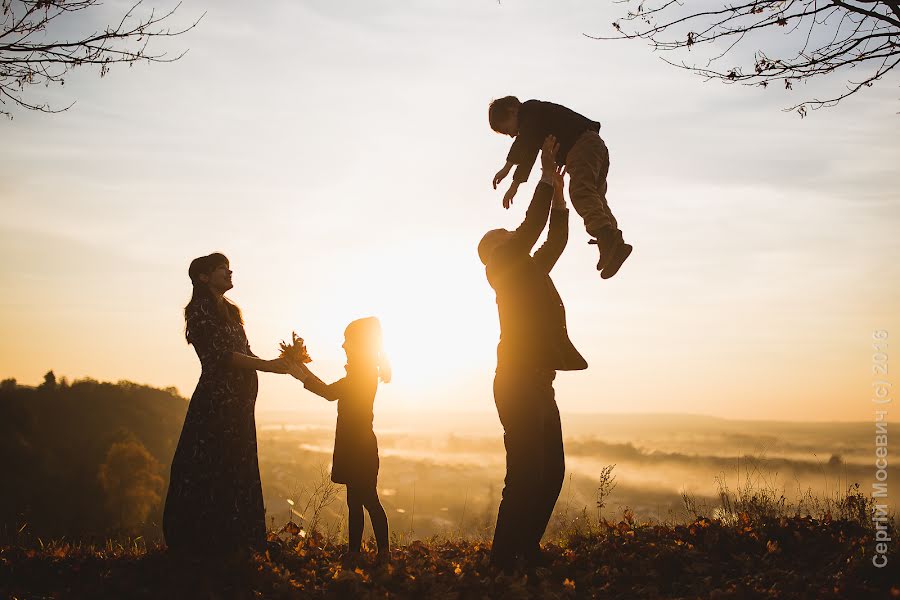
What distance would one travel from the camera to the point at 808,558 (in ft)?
19.0

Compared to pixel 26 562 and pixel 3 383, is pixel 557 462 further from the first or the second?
pixel 3 383

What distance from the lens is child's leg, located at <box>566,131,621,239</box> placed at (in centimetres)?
593

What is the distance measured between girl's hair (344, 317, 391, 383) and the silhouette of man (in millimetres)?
1930

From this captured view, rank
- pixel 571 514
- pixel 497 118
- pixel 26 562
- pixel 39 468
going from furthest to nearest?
pixel 39 468 < pixel 571 514 < pixel 497 118 < pixel 26 562

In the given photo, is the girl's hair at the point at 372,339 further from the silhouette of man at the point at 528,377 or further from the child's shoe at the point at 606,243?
the child's shoe at the point at 606,243

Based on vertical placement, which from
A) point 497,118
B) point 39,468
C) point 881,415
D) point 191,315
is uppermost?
point 497,118

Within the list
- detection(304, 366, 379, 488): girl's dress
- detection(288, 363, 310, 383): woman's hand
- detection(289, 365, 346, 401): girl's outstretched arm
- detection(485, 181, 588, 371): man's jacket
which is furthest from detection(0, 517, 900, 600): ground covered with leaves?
detection(485, 181, 588, 371): man's jacket

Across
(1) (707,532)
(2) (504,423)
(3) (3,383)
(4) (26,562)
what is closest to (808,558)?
(1) (707,532)

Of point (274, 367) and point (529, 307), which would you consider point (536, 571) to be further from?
point (274, 367)

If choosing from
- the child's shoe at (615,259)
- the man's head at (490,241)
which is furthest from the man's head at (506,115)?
the child's shoe at (615,259)

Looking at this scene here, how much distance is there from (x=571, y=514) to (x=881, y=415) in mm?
3630

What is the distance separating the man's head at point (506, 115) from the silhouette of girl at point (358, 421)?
2480mm

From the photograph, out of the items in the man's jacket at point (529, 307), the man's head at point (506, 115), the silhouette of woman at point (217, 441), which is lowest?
the silhouette of woman at point (217, 441)

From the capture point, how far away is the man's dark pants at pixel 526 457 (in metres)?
5.39
